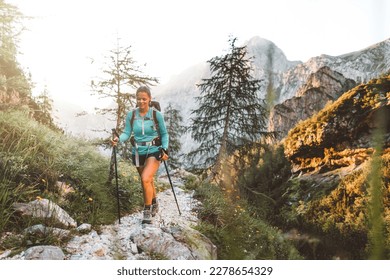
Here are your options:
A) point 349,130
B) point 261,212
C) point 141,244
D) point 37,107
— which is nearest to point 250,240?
point 141,244

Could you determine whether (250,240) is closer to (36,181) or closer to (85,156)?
(36,181)

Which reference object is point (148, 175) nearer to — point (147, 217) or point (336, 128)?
point (147, 217)

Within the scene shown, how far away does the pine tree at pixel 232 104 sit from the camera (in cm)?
1174

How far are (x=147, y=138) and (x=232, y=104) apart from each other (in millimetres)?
7856

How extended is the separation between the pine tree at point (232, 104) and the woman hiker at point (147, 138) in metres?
7.20

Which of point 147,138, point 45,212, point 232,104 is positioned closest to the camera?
point 45,212

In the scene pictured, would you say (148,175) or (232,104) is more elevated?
(232,104)

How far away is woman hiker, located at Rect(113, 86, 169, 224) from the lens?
4594mm

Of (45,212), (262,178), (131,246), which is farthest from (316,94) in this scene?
(45,212)

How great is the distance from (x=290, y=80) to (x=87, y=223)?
7761 centimetres

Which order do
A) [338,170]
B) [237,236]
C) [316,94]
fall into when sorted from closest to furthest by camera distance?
[237,236] → [338,170] → [316,94]

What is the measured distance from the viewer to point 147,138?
4664mm

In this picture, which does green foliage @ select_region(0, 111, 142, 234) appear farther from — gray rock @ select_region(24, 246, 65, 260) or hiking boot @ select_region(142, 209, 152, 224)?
hiking boot @ select_region(142, 209, 152, 224)

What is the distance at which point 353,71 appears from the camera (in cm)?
6856
